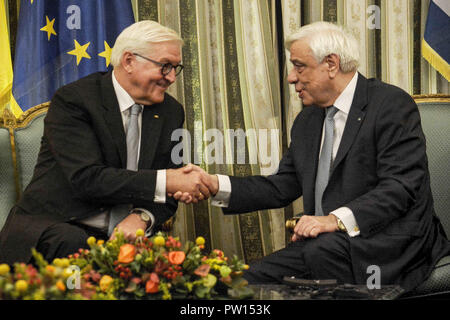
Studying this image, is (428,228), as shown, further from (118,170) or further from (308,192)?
(118,170)

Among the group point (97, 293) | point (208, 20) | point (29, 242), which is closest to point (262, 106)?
point (208, 20)

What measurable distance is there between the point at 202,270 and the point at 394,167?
3.66ft

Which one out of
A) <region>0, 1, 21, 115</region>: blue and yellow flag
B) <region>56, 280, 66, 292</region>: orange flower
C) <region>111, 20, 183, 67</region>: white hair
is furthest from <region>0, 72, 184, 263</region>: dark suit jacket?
<region>56, 280, 66, 292</region>: orange flower

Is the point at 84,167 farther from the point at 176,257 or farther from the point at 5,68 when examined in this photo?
the point at 5,68

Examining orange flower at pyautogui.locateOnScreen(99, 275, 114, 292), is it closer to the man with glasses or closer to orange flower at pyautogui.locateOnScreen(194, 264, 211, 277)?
orange flower at pyautogui.locateOnScreen(194, 264, 211, 277)

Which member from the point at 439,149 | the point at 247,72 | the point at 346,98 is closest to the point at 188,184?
the point at 346,98

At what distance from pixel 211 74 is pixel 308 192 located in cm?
124

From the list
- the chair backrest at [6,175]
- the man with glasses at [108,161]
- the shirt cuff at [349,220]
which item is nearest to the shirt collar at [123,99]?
the man with glasses at [108,161]

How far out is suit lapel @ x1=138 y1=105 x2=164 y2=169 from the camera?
9.14 ft

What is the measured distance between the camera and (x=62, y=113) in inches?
107

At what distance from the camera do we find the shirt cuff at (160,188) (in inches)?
104

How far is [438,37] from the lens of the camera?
139 inches

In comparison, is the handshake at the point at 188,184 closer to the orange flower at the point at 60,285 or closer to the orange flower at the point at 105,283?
the orange flower at the point at 105,283

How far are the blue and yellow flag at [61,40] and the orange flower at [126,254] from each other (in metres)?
1.97
